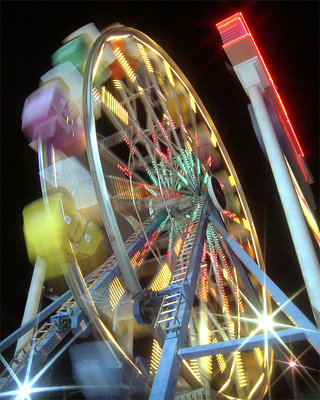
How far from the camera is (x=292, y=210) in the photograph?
4629 millimetres

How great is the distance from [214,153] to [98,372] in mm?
5356

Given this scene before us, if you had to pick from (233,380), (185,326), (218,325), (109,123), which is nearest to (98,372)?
(185,326)

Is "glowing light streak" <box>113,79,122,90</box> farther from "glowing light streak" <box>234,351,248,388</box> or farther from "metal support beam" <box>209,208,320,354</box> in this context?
"glowing light streak" <box>234,351,248,388</box>

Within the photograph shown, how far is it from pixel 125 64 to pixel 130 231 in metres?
3.18

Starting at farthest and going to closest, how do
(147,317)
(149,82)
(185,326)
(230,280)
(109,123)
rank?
(149,82) < (230,280) < (109,123) < (147,317) < (185,326)

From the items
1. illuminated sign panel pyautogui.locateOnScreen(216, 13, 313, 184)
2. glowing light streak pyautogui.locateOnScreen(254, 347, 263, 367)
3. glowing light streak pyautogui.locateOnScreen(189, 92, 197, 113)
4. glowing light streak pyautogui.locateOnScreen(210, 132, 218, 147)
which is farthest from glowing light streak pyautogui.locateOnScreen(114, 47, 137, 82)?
glowing light streak pyautogui.locateOnScreen(254, 347, 263, 367)

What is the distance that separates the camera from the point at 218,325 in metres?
5.96

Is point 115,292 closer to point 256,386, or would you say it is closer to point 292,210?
point 292,210

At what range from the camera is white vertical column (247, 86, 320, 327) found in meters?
3.91

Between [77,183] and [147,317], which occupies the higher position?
[77,183]

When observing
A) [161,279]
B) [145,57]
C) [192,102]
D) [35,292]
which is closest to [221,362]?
[161,279]

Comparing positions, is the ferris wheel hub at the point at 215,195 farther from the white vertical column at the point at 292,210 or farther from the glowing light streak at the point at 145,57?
the glowing light streak at the point at 145,57

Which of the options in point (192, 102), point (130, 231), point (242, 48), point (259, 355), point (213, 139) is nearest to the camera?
point (242, 48)

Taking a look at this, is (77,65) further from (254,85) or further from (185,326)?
(185,326)
